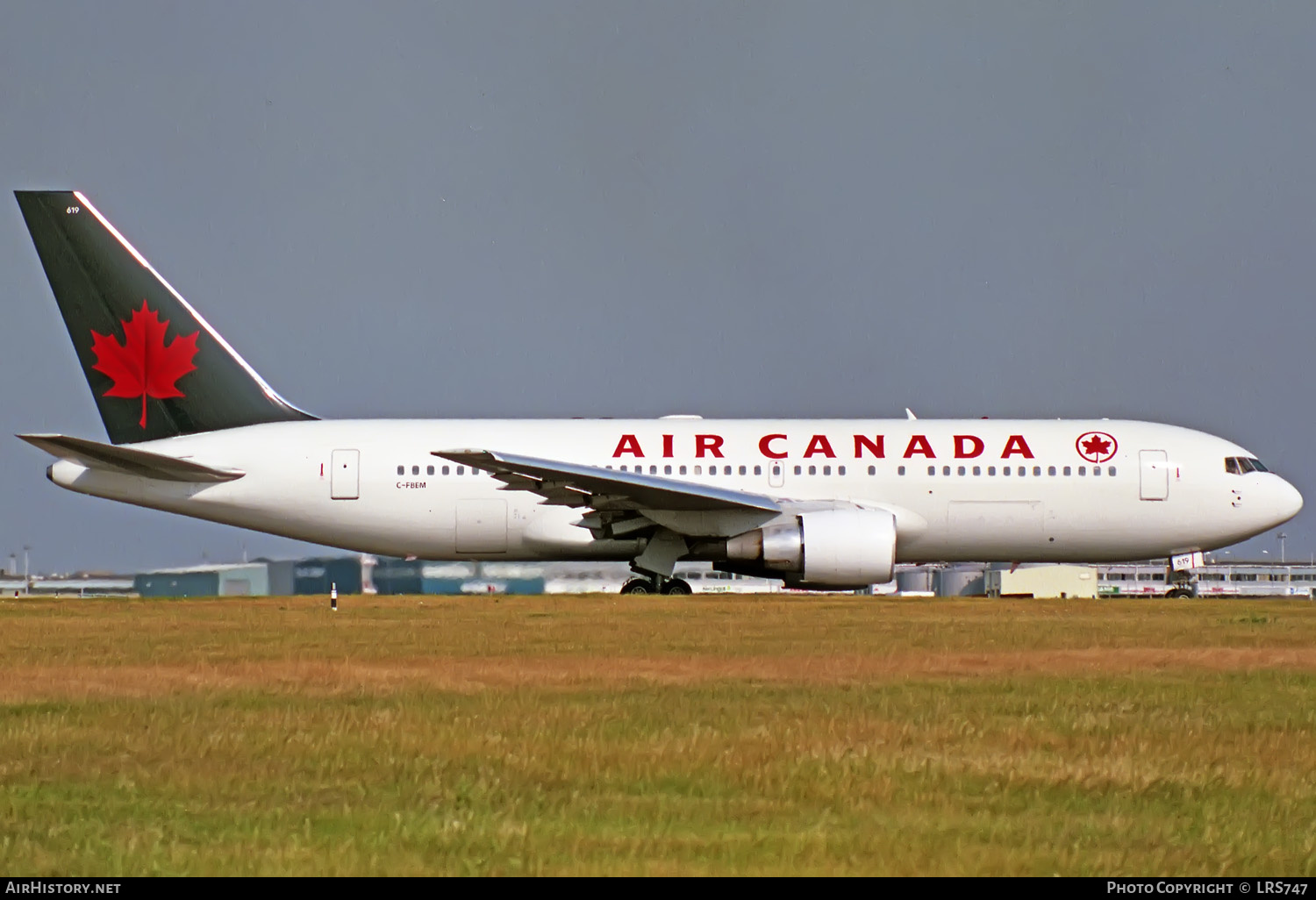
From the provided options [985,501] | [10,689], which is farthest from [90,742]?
[985,501]

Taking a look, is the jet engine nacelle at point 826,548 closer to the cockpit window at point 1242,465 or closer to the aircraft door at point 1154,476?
the aircraft door at point 1154,476

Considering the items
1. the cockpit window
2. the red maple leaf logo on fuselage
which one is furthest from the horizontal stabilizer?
the cockpit window

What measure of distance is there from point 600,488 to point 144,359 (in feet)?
29.7

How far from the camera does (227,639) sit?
16.2 metres

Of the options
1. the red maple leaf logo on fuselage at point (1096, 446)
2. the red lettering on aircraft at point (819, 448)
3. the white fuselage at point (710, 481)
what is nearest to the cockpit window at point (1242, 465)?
the white fuselage at point (710, 481)

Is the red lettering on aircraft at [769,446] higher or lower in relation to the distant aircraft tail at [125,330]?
lower

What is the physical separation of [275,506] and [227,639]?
1330cm

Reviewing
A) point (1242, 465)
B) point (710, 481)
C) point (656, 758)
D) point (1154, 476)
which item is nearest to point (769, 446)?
point (710, 481)

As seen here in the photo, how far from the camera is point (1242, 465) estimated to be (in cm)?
3050

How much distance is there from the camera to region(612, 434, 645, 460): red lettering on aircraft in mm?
29109

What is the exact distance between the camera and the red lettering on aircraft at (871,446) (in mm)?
29188

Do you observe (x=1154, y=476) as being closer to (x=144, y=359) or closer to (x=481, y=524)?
(x=481, y=524)

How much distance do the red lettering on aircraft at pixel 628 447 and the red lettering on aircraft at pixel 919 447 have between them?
4.84 m

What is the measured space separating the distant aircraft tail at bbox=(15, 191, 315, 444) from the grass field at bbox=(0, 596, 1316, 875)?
14222 millimetres
